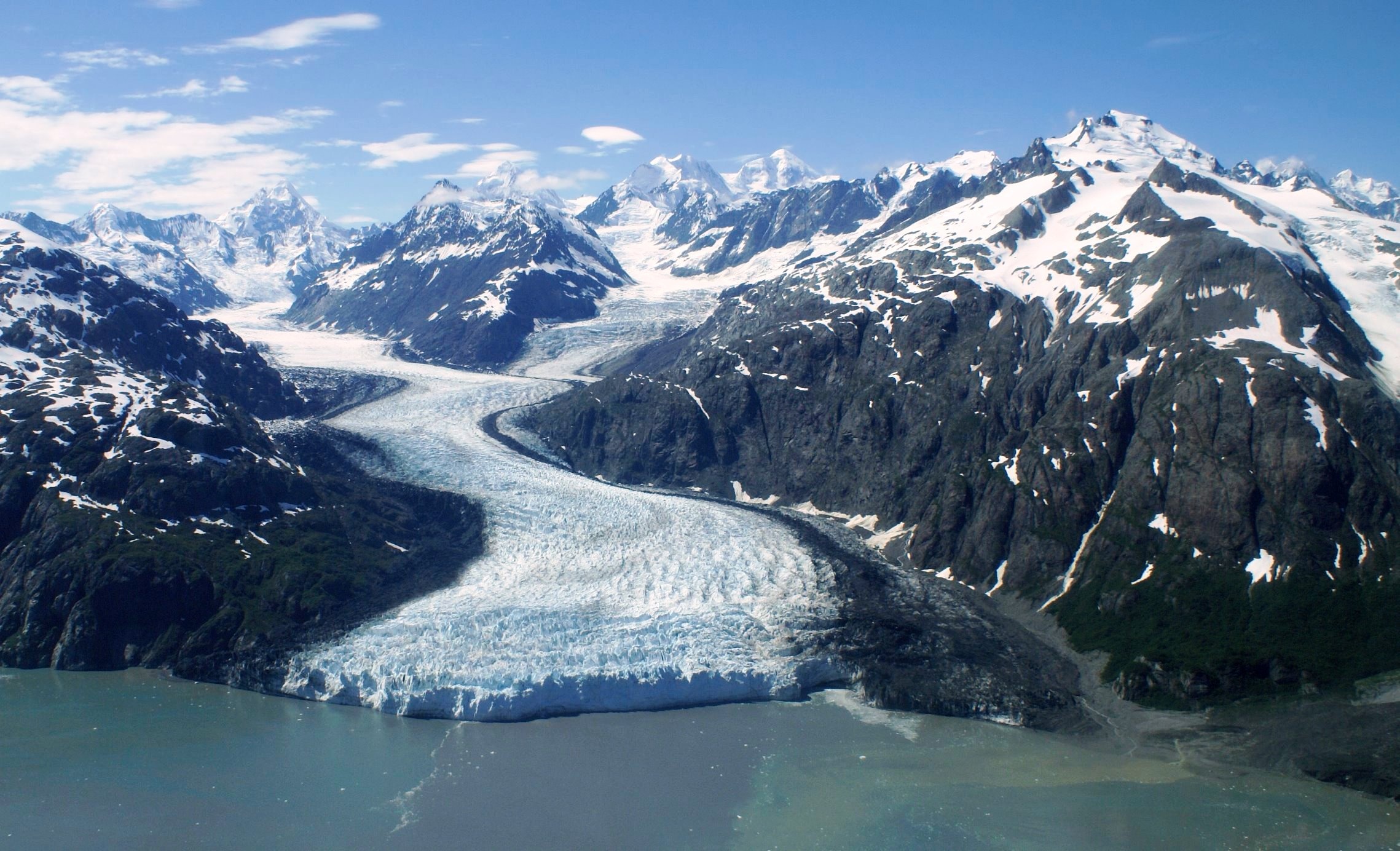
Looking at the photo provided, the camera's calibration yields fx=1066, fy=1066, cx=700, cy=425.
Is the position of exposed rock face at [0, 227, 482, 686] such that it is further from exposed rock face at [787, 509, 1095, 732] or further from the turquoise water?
exposed rock face at [787, 509, 1095, 732]

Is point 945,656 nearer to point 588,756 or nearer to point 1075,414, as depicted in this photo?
point 588,756

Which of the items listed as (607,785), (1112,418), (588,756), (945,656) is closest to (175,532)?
(588,756)

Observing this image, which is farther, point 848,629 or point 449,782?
point 848,629

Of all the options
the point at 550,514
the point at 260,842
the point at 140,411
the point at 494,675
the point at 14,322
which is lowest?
the point at 260,842

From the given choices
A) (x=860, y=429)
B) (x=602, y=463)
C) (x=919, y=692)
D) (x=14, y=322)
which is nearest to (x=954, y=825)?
(x=919, y=692)

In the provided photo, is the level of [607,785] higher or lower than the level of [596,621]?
lower

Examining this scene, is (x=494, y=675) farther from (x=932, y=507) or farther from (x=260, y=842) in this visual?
(x=932, y=507)
